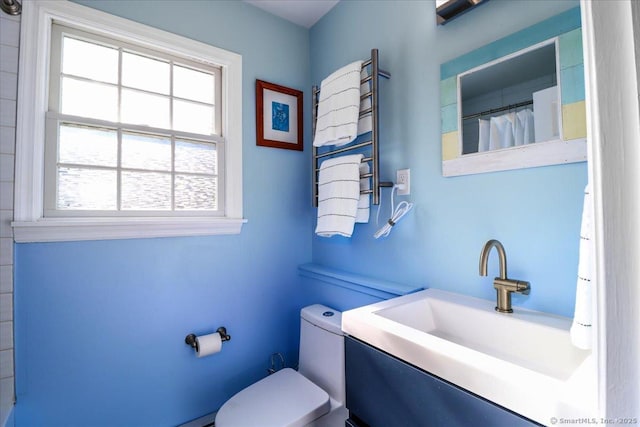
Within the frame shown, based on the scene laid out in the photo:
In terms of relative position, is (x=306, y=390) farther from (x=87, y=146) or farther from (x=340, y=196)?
(x=87, y=146)

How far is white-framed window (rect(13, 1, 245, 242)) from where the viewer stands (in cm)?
123

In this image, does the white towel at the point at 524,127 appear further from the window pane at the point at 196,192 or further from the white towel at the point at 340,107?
the window pane at the point at 196,192

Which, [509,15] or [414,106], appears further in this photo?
[414,106]

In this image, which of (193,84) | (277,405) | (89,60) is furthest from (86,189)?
(277,405)

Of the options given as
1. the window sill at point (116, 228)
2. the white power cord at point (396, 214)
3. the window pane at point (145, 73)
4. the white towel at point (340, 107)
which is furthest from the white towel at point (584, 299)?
the window pane at point (145, 73)

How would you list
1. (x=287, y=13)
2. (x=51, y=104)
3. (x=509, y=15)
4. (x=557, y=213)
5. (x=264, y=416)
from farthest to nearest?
(x=287, y=13) → (x=51, y=104) → (x=264, y=416) → (x=509, y=15) → (x=557, y=213)

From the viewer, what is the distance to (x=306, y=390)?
1305mm

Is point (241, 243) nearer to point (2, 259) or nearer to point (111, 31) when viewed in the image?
point (2, 259)

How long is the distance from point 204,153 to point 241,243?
0.54m

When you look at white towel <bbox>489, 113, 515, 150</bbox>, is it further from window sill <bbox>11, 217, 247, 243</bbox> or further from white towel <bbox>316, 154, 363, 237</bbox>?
window sill <bbox>11, 217, 247, 243</bbox>

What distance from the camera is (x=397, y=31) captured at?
1.39 metres

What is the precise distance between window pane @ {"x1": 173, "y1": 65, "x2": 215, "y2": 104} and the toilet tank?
1327mm

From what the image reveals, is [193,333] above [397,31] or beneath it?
beneath

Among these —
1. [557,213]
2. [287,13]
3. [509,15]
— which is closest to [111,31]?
[287,13]
